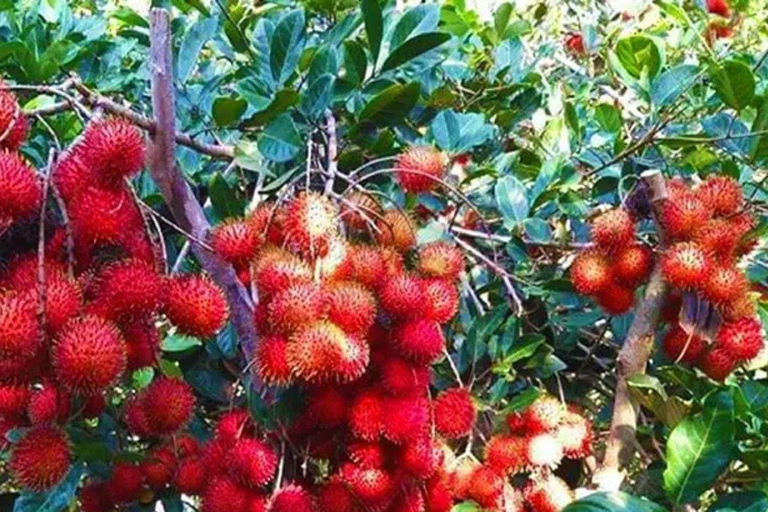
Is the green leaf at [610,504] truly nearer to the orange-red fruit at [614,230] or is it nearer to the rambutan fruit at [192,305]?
the orange-red fruit at [614,230]

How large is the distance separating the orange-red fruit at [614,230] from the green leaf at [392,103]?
215 millimetres

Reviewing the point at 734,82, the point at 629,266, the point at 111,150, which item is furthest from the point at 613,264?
the point at 111,150

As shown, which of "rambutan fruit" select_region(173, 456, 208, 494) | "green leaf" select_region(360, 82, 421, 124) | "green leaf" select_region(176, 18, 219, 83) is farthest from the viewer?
"green leaf" select_region(176, 18, 219, 83)

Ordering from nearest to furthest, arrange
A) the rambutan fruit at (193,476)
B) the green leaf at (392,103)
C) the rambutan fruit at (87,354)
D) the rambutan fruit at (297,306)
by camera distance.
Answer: the rambutan fruit at (87,354) → the rambutan fruit at (297,306) → the rambutan fruit at (193,476) → the green leaf at (392,103)

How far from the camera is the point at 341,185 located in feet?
3.17

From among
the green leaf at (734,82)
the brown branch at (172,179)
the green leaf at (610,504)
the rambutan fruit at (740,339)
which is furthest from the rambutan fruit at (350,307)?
the green leaf at (734,82)

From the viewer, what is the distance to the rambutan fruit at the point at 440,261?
81 cm

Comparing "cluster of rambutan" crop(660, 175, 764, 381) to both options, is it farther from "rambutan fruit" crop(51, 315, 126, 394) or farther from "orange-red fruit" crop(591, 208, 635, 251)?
"rambutan fruit" crop(51, 315, 126, 394)

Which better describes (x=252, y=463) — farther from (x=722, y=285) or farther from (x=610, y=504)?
(x=722, y=285)

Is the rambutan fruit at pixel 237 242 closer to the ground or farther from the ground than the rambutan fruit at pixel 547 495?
farther from the ground

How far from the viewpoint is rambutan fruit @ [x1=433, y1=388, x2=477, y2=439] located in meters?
0.84

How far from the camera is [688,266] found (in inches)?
33.5

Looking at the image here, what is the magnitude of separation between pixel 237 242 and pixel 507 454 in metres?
0.31

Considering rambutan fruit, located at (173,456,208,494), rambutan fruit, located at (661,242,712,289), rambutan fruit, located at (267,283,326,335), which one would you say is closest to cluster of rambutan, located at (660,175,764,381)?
rambutan fruit, located at (661,242,712,289)
